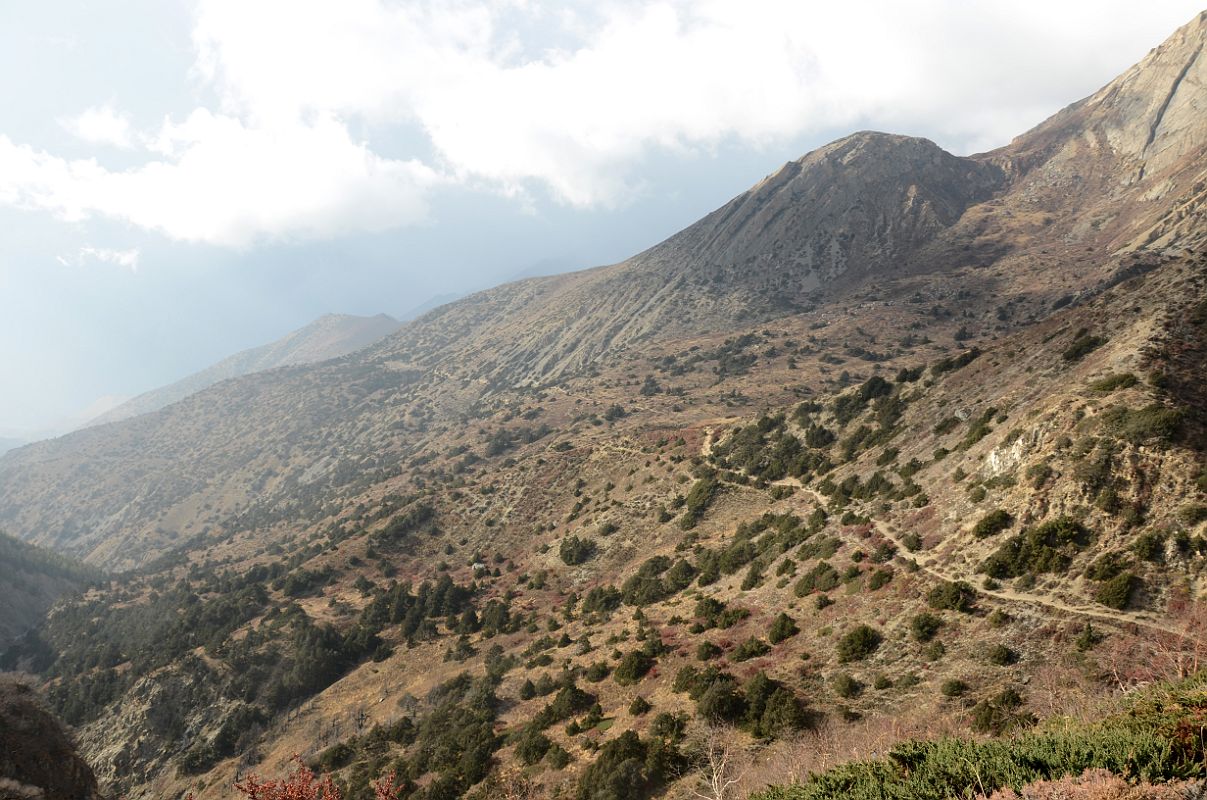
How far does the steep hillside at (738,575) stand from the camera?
24.4 meters

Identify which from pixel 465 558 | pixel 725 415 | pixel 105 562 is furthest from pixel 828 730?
pixel 105 562

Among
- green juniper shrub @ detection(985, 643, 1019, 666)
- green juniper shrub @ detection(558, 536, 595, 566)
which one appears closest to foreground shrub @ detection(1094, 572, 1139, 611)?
green juniper shrub @ detection(985, 643, 1019, 666)

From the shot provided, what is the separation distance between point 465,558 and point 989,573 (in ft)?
207

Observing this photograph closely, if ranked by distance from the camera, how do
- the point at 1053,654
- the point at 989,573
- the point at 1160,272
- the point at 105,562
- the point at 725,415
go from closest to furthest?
the point at 1053,654 < the point at 989,573 < the point at 1160,272 < the point at 725,415 < the point at 105,562

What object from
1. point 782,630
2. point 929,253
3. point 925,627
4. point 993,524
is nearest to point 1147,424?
point 993,524

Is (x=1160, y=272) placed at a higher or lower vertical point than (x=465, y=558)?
higher

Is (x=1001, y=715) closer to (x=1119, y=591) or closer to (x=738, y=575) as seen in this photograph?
(x=1119, y=591)

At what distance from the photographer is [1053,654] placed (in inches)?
873

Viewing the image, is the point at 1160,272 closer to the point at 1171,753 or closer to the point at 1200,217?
the point at 1171,753

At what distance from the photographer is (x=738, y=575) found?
43688mm

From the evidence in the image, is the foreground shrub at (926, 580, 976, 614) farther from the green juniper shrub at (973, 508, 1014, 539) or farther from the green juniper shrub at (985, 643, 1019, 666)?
the green juniper shrub at (973, 508, 1014, 539)

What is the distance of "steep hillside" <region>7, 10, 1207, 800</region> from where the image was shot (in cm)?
2436

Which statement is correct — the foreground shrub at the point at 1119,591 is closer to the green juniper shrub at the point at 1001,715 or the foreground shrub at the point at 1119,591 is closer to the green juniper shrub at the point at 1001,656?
the green juniper shrub at the point at 1001,656

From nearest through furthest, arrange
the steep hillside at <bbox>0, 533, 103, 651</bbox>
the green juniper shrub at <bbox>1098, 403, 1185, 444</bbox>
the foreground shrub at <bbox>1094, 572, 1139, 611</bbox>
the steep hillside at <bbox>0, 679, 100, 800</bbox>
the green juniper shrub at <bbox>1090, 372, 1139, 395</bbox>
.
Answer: the foreground shrub at <bbox>1094, 572, 1139, 611</bbox>
the green juniper shrub at <bbox>1098, 403, 1185, 444</bbox>
the steep hillside at <bbox>0, 679, 100, 800</bbox>
the green juniper shrub at <bbox>1090, 372, 1139, 395</bbox>
the steep hillside at <bbox>0, 533, 103, 651</bbox>
